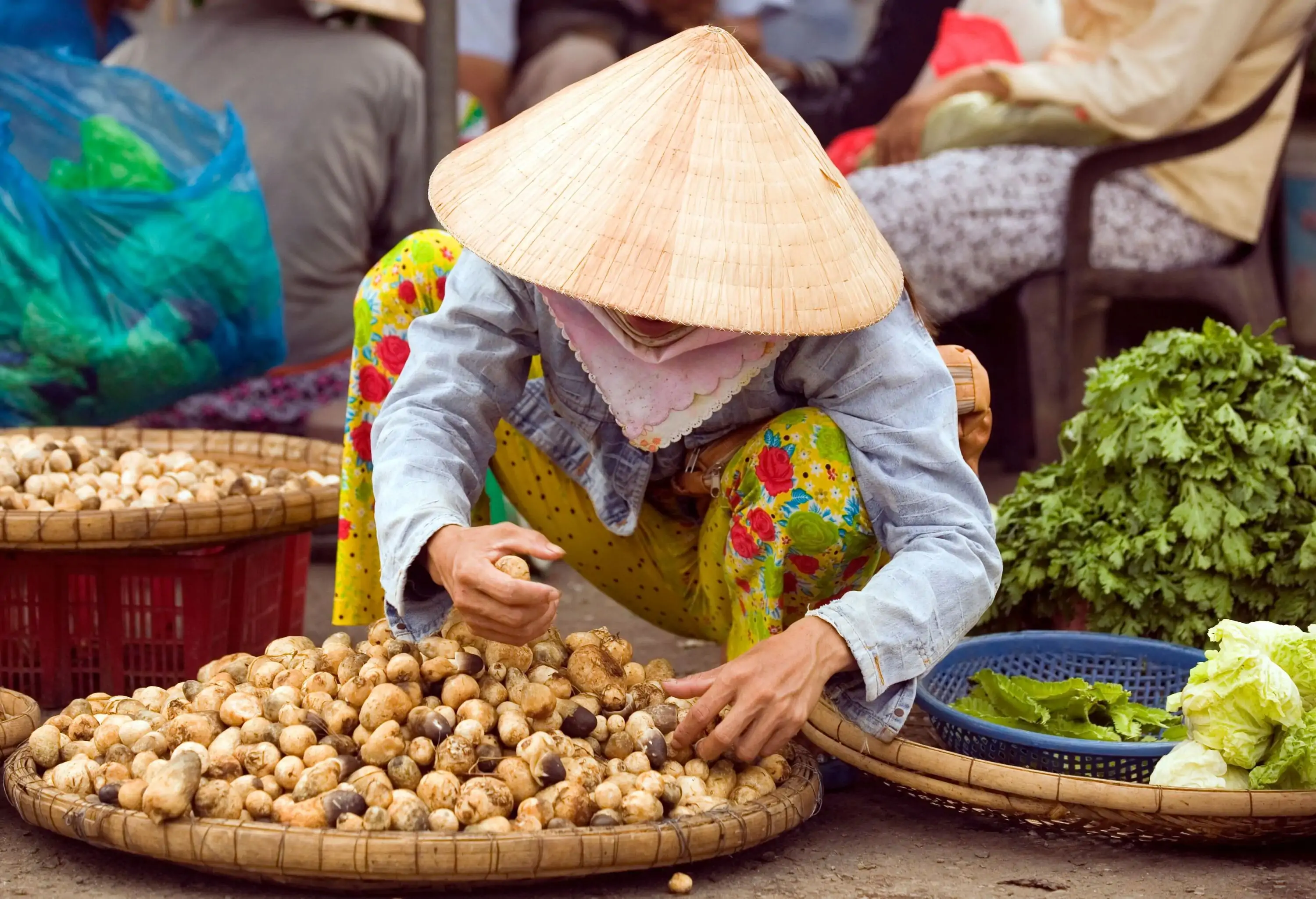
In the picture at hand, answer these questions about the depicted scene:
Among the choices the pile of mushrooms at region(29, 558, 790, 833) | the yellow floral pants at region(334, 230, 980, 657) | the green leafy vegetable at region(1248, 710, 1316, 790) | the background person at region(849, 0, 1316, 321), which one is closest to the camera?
the pile of mushrooms at region(29, 558, 790, 833)

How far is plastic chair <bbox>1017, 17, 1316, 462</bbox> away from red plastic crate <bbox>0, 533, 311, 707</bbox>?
2809 millimetres

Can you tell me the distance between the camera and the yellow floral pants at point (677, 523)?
7.88 ft

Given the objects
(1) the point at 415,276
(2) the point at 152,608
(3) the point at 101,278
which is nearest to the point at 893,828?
(1) the point at 415,276

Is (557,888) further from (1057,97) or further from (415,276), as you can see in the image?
(1057,97)

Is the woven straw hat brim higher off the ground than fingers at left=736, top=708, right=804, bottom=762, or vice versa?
the woven straw hat brim

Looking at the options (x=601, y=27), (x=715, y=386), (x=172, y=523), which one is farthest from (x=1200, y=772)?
(x=601, y=27)

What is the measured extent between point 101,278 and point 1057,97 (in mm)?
2832

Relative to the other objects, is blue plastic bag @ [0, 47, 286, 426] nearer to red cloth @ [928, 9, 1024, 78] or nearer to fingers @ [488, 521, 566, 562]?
fingers @ [488, 521, 566, 562]

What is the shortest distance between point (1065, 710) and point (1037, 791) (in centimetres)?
39

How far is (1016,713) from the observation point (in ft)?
8.50

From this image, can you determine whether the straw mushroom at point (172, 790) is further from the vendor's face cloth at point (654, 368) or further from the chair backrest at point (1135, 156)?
the chair backrest at point (1135, 156)

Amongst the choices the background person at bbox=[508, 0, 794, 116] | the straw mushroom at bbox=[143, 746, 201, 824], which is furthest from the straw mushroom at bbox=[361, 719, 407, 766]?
the background person at bbox=[508, 0, 794, 116]

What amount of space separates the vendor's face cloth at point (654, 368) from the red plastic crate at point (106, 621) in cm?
99

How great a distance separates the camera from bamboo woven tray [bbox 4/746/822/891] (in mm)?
1931
